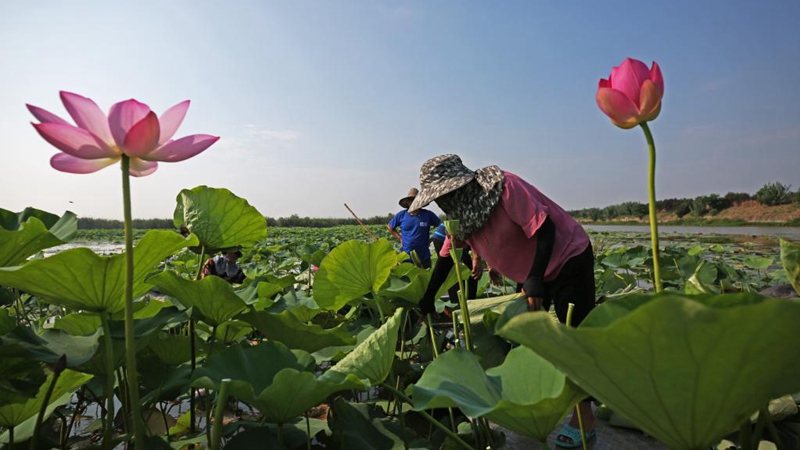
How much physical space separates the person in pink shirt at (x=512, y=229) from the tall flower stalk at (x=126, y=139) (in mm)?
919

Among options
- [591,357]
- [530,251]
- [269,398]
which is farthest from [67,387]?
[530,251]

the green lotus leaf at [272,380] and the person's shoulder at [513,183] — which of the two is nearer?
the green lotus leaf at [272,380]

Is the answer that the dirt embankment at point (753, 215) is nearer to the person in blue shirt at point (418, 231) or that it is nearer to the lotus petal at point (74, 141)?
the person in blue shirt at point (418, 231)

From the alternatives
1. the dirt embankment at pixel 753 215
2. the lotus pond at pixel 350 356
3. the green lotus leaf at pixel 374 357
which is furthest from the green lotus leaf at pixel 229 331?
the dirt embankment at pixel 753 215

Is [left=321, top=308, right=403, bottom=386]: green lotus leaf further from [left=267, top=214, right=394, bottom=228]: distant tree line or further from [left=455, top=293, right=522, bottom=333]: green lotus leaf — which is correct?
[left=267, top=214, right=394, bottom=228]: distant tree line

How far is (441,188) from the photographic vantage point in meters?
1.41

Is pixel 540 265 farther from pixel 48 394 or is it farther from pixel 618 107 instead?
pixel 48 394

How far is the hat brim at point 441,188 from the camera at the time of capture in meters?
1.39

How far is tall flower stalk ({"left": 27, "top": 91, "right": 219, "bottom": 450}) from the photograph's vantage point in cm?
51

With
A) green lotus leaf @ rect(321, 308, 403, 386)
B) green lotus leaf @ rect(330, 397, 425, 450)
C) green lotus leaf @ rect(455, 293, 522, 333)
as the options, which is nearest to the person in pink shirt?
green lotus leaf @ rect(455, 293, 522, 333)

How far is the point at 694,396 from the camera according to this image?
38 cm

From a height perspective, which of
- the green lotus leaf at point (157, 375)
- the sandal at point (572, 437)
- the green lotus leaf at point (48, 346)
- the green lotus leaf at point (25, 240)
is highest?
the green lotus leaf at point (25, 240)

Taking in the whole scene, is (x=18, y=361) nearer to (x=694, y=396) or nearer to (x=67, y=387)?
(x=67, y=387)

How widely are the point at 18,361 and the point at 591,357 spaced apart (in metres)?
0.79
